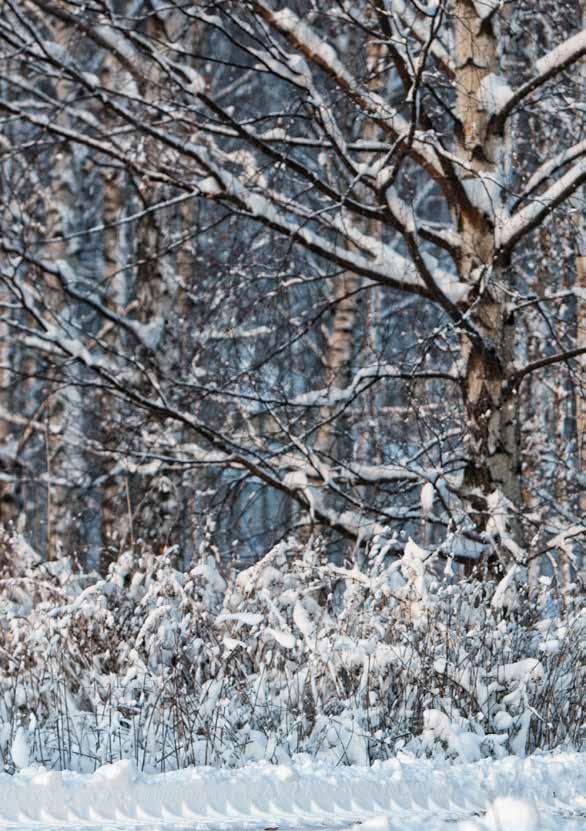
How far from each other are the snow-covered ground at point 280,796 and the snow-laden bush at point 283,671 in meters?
0.59

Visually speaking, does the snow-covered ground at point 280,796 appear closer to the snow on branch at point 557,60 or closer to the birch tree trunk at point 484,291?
the birch tree trunk at point 484,291

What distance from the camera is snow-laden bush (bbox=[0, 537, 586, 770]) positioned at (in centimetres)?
452

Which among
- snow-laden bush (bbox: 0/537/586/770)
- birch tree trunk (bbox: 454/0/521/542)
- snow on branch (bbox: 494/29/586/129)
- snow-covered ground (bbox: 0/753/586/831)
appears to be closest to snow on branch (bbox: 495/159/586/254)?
birch tree trunk (bbox: 454/0/521/542)

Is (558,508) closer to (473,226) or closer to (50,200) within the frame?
(473,226)

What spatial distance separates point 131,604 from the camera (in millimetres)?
6066

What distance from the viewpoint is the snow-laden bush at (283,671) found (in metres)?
4.52

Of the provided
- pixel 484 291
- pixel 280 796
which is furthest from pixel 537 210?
pixel 280 796

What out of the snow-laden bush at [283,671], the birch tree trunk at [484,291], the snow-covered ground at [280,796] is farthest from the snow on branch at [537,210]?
the snow-covered ground at [280,796]

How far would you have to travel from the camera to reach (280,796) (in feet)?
11.7

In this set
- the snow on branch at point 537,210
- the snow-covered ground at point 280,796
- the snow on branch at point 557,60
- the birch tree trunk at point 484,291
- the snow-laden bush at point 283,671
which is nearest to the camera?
the snow-covered ground at point 280,796

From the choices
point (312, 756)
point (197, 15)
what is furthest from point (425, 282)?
point (312, 756)

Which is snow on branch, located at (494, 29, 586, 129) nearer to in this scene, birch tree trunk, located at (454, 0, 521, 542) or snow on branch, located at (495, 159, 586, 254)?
birch tree trunk, located at (454, 0, 521, 542)

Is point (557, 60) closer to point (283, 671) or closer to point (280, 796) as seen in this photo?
point (283, 671)

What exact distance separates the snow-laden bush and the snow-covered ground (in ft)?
1.93
